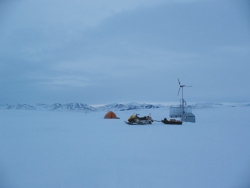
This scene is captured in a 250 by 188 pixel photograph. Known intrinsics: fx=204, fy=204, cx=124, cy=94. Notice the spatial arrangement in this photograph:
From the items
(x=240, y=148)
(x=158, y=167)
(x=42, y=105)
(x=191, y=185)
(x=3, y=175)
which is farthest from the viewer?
(x=42, y=105)

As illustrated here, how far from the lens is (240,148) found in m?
7.88

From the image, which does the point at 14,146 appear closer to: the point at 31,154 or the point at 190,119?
the point at 31,154

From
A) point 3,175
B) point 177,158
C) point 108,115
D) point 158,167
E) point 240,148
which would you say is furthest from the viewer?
point 108,115

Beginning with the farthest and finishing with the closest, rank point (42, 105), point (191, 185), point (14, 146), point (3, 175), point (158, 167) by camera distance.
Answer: point (42, 105) → point (14, 146) → point (158, 167) → point (3, 175) → point (191, 185)

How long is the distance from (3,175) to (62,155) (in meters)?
2.06

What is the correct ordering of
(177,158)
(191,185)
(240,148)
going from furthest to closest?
Answer: (240,148), (177,158), (191,185)

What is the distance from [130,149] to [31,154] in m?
3.61

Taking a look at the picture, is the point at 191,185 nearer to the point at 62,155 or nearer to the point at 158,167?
the point at 158,167

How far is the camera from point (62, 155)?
7.12m

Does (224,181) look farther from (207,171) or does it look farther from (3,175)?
(3,175)

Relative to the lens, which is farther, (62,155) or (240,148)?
(240,148)

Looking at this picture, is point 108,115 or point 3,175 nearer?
point 3,175

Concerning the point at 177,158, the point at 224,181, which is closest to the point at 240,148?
the point at 177,158

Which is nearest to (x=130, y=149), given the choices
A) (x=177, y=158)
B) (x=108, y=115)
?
(x=177, y=158)
